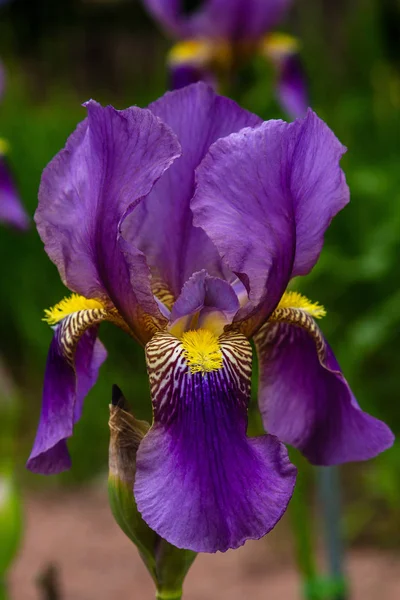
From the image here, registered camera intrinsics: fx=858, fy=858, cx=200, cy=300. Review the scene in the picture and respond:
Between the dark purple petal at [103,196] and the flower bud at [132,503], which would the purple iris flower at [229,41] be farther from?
the flower bud at [132,503]

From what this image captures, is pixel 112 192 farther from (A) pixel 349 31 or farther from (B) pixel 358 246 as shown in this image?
(A) pixel 349 31

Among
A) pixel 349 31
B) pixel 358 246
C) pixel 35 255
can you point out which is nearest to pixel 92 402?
pixel 35 255

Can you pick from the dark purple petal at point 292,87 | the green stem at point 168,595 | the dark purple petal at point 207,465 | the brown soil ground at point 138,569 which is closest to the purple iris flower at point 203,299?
the dark purple petal at point 207,465

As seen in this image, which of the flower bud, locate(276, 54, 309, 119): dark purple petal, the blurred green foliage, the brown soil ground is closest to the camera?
the flower bud

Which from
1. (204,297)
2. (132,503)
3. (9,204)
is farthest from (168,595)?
(9,204)

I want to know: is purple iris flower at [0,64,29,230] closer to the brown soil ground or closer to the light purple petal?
the brown soil ground

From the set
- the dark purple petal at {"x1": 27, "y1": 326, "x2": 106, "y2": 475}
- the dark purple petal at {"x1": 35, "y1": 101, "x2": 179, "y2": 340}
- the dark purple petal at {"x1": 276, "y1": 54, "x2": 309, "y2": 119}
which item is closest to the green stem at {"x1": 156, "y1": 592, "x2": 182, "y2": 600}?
the dark purple petal at {"x1": 27, "y1": 326, "x2": 106, "y2": 475}
